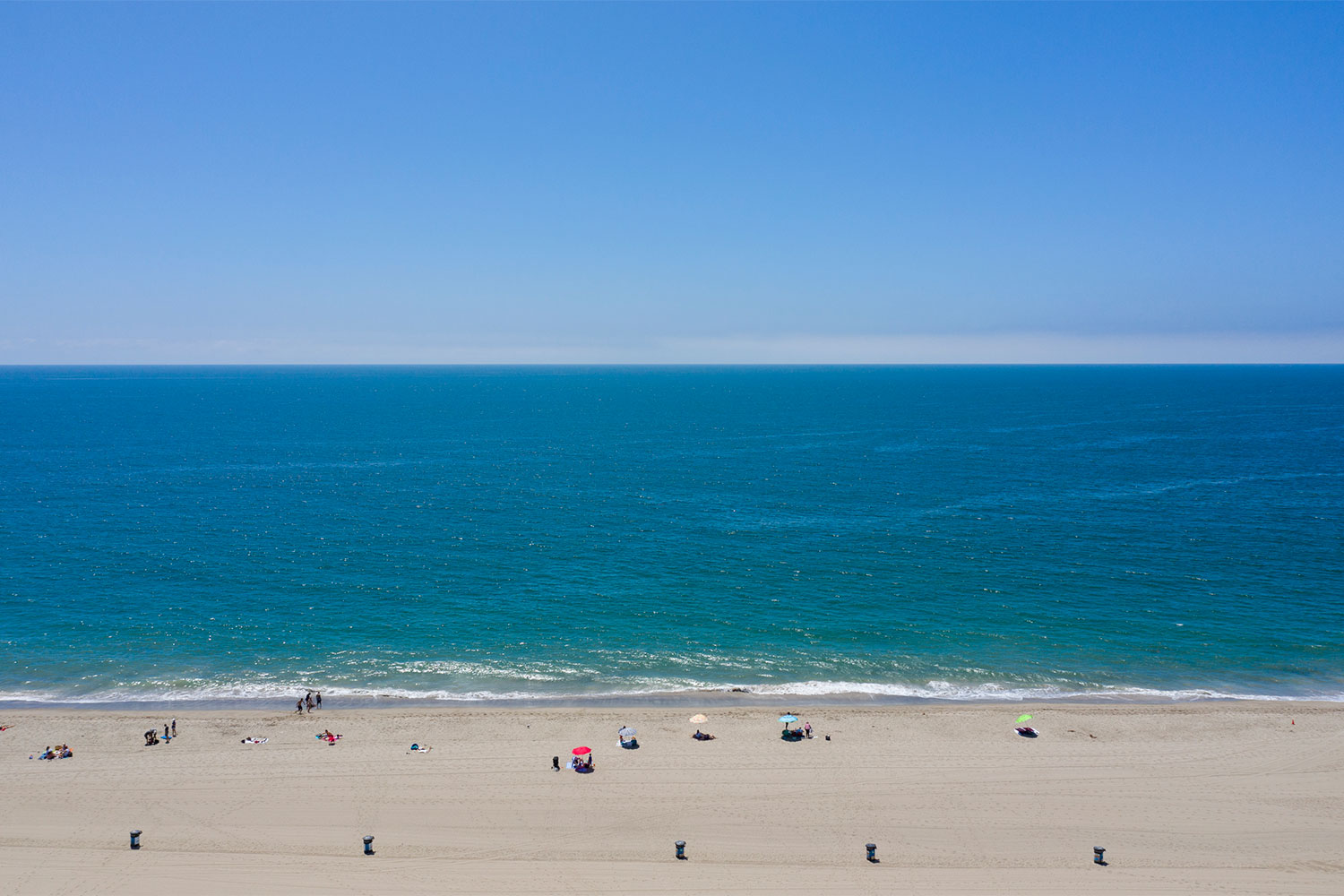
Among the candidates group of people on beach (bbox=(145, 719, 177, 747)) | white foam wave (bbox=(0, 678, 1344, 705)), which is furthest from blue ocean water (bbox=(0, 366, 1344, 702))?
group of people on beach (bbox=(145, 719, 177, 747))

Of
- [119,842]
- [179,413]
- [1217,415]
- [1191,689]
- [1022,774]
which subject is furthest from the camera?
[179,413]

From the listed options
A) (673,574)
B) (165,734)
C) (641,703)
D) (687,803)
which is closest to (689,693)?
(641,703)

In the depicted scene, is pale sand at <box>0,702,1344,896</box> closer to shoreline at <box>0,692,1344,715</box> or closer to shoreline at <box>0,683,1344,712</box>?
shoreline at <box>0,692,1344,715</box>

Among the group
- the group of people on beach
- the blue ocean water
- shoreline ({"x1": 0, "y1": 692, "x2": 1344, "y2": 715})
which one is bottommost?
shoreline ({"x1": 0, "y1": 692, "x2": 1344, "y2": 715})

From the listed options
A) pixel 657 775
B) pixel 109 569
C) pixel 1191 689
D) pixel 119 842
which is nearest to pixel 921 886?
pixel 657 775

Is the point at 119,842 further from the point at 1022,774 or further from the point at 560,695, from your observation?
the point at 1022,774

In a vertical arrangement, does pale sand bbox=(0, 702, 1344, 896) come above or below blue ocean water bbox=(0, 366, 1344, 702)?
below

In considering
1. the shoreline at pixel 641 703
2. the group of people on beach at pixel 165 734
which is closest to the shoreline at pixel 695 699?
the shoreline at pixel 641 703
